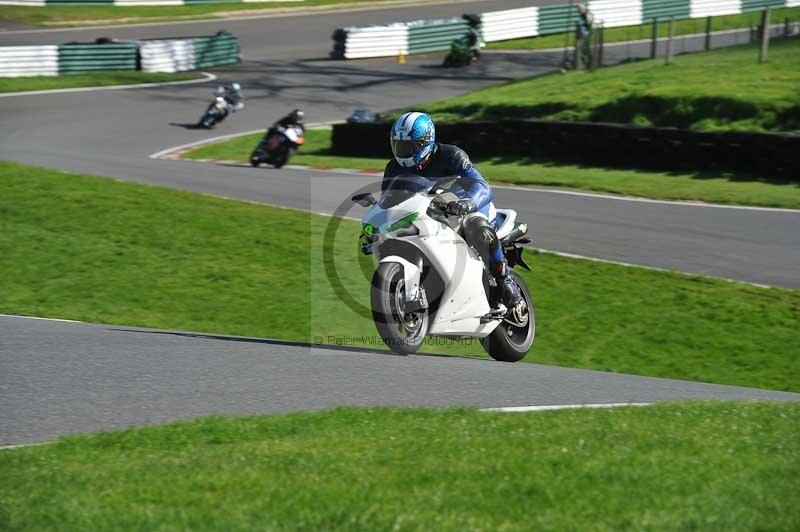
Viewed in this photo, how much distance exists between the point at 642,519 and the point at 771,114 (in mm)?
17831

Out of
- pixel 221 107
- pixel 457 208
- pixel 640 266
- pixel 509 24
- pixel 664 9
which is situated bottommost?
pixel 640 266

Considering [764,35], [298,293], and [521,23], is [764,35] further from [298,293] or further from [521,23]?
[521,23]

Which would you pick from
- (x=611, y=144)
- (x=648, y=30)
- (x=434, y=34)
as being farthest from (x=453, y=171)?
(x=648, y=30)

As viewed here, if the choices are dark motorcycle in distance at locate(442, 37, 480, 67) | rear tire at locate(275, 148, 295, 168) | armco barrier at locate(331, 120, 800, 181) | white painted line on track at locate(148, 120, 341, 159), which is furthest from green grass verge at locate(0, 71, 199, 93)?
rear tire at locate(275, 148, 295, 168)

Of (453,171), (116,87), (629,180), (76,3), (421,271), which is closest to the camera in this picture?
(421,271)

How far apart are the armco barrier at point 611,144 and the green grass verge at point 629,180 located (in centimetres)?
26

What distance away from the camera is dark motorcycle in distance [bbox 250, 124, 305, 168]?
23016mm

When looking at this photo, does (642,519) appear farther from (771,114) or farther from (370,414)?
(771,114)

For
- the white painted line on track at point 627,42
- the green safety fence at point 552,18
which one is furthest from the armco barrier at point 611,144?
the green safety fence at point 552,18

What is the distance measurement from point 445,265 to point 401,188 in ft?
2.27

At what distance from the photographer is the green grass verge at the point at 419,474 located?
4.32m

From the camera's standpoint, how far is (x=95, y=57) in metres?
35.9

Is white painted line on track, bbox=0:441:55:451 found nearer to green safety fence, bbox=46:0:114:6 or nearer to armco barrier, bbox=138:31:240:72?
armco barrier, bbox=138:31:240:72

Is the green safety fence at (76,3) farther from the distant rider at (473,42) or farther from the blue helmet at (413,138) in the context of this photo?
the blue helmet at (413,138)
